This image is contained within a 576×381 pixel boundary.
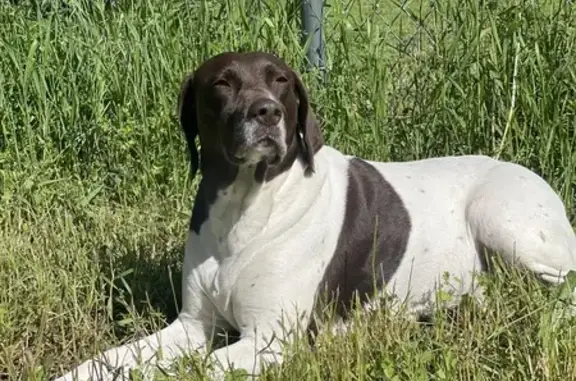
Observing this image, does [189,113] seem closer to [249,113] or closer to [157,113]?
[249,113]

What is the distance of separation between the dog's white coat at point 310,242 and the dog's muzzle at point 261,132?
0.21 m

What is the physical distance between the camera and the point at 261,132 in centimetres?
371

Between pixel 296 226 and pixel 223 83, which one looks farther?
pixel 296 226

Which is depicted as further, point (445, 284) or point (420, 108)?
point (420, 108)

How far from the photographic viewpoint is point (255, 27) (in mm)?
5660

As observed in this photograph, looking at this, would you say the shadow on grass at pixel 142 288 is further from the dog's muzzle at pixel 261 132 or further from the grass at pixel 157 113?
the dog's muzzle at pixel 261 132

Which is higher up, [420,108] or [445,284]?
[420,108]

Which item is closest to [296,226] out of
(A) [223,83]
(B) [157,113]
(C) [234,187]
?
(C) [234,187]

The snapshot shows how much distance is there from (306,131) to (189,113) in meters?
0.46

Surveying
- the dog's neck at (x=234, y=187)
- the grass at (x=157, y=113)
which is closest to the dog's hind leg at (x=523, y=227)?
the grass at (x=157, y=113)

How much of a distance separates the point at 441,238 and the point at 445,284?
0.58 feet

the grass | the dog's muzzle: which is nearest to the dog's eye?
the dog's muzzle

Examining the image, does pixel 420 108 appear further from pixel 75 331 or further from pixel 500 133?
pixel 75 331

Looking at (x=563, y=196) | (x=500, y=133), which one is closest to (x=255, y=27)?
(x=500, y=133)
